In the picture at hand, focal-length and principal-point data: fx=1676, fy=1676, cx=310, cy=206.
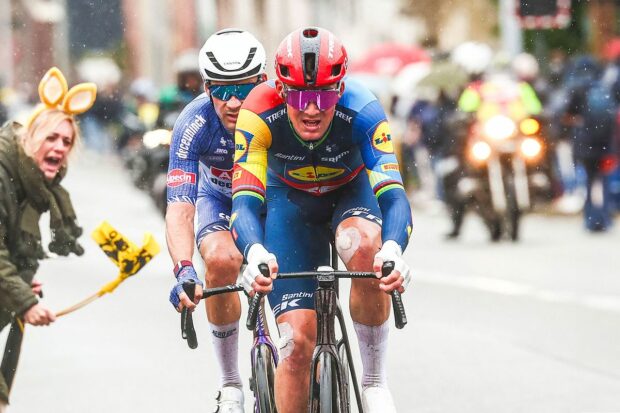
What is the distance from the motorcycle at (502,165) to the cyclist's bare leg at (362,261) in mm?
11087

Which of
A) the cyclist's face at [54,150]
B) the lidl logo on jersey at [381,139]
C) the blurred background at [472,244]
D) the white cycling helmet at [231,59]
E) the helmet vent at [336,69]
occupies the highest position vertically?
the white cycling helmet at [231,59]

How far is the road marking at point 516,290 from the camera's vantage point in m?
13.0

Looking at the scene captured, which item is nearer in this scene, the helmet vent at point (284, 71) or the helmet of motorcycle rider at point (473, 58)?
Answer: the helmet vent at point (284, 71)

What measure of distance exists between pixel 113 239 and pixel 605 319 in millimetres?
5663

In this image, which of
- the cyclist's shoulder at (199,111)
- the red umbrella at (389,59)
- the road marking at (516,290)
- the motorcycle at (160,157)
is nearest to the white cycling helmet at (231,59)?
the cyclist's shoulder at (199,111)

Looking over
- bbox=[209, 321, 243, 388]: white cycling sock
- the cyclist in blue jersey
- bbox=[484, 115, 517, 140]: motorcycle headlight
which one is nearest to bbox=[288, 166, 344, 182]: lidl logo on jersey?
the cyclist in blue jersey

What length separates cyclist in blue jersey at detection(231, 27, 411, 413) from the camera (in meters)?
6.25

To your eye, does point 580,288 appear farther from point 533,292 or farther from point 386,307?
point 386,307

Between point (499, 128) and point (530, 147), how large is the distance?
52cm

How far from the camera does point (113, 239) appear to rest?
7.33 meters

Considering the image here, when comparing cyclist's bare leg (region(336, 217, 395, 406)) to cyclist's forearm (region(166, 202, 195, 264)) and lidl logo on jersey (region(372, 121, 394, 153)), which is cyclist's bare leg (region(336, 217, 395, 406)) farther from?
cyclist's forearm (region(166, 202, 195, 264))

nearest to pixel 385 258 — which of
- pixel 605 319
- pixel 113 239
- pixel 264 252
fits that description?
pixel 264 252

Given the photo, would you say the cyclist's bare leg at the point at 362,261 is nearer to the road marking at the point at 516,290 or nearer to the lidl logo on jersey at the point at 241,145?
the lidl logo on jersey at the point at 241,145

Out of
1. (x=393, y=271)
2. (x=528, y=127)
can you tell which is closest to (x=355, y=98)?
(x=393, y=271)
